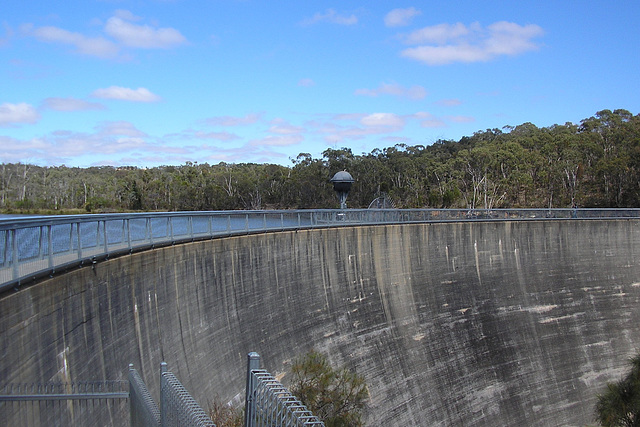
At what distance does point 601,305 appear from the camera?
28.2 meters

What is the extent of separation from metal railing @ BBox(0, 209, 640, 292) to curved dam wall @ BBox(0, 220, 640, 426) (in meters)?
0.28

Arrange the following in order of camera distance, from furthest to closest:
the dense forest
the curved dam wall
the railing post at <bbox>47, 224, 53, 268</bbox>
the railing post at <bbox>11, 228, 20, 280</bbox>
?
the dense forest → the curved dam wall → the railing post at <bbox>47, 224, 53, 268</bbox> → the railing post at <bbox>11, 228, 20, 280</bbox>

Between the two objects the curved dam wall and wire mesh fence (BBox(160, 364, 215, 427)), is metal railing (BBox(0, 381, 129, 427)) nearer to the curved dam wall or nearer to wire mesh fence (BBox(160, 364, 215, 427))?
the curved dam wall

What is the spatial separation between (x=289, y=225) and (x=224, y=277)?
14.7ft

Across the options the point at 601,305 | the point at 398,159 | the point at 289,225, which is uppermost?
the point at 398,159

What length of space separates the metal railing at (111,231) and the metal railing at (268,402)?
18.9 ft

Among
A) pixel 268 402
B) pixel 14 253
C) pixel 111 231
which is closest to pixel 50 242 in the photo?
pixel 14 253

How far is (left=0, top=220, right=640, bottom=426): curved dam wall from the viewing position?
10297 millimetres

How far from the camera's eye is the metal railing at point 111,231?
8.30 metres

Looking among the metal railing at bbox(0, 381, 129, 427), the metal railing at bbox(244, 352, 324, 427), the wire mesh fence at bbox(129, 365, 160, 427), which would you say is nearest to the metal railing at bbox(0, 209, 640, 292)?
the metal railing at bbox(0, 381, 129, 427)

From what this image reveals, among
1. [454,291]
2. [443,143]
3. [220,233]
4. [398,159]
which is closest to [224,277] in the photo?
[220,233]

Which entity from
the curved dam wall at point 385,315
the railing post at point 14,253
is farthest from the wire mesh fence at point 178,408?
the railing post at point 14,253

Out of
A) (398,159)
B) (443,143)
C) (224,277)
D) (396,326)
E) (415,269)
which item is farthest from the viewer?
(443,143)

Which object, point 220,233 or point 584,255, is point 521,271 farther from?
point 220,233
